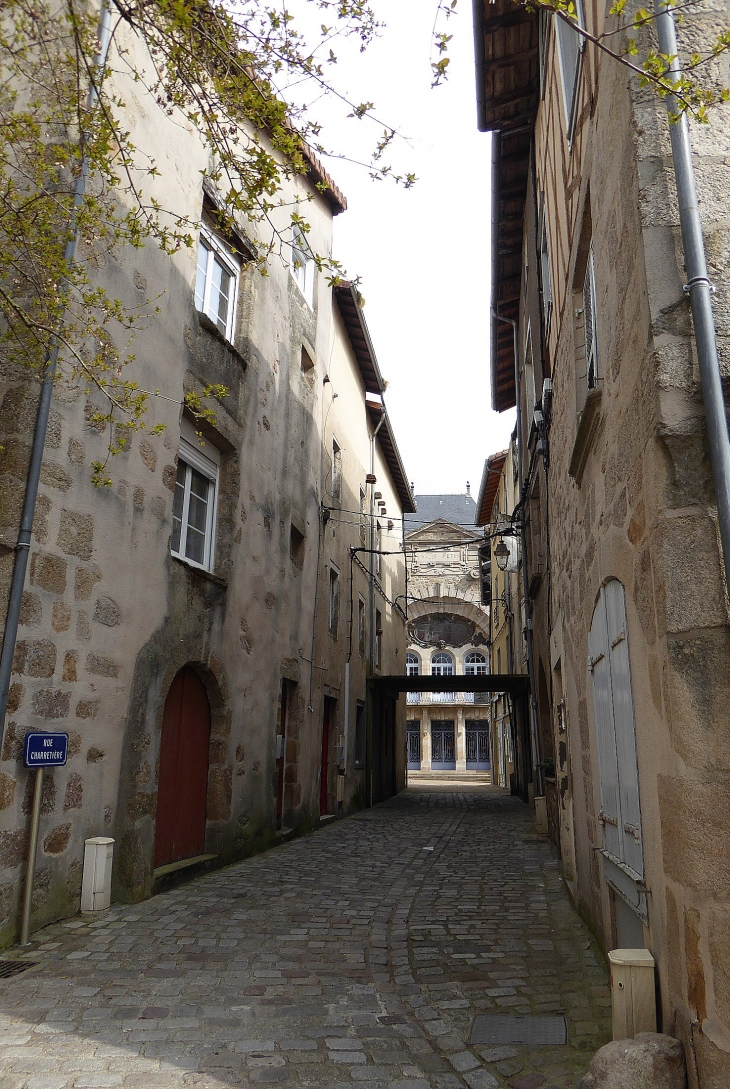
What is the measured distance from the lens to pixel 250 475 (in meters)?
8.71

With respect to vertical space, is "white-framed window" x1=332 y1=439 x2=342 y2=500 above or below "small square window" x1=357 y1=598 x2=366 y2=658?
above

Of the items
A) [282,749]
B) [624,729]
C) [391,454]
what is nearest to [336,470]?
[282,749]

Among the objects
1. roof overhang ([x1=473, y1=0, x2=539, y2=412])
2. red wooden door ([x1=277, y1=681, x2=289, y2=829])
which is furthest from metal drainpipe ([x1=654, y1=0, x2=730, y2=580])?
red wooden door ([x1=277, y1=681, x2=289, y2=829])

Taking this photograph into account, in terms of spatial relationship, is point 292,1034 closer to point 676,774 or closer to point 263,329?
point 676,774

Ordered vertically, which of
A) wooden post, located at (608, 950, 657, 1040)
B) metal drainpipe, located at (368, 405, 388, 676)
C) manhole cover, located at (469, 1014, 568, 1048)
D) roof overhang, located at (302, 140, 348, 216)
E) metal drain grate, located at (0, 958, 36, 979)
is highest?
roof overhang, located at (302, 140, 348, 216)

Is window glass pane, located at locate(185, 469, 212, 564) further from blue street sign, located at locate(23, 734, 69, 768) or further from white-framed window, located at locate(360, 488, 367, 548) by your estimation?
white-framed window, located at locate(360, 488, 367, 548)

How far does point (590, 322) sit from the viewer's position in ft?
16.0

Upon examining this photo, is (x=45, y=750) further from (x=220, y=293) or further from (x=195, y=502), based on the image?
(x=220, y=293)

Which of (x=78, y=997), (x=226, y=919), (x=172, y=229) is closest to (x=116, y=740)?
(x=226, y=919)

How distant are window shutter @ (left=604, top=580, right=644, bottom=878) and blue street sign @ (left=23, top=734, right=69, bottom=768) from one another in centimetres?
336

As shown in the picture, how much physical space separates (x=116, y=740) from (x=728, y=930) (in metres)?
4.56

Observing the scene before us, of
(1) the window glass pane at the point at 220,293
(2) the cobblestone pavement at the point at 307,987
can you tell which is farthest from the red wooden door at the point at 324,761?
(1) the window glass pane at the point at 220,293

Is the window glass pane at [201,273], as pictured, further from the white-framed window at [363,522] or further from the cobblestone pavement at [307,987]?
the white-framed window at [363,522]

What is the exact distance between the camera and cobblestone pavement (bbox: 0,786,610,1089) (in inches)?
120
